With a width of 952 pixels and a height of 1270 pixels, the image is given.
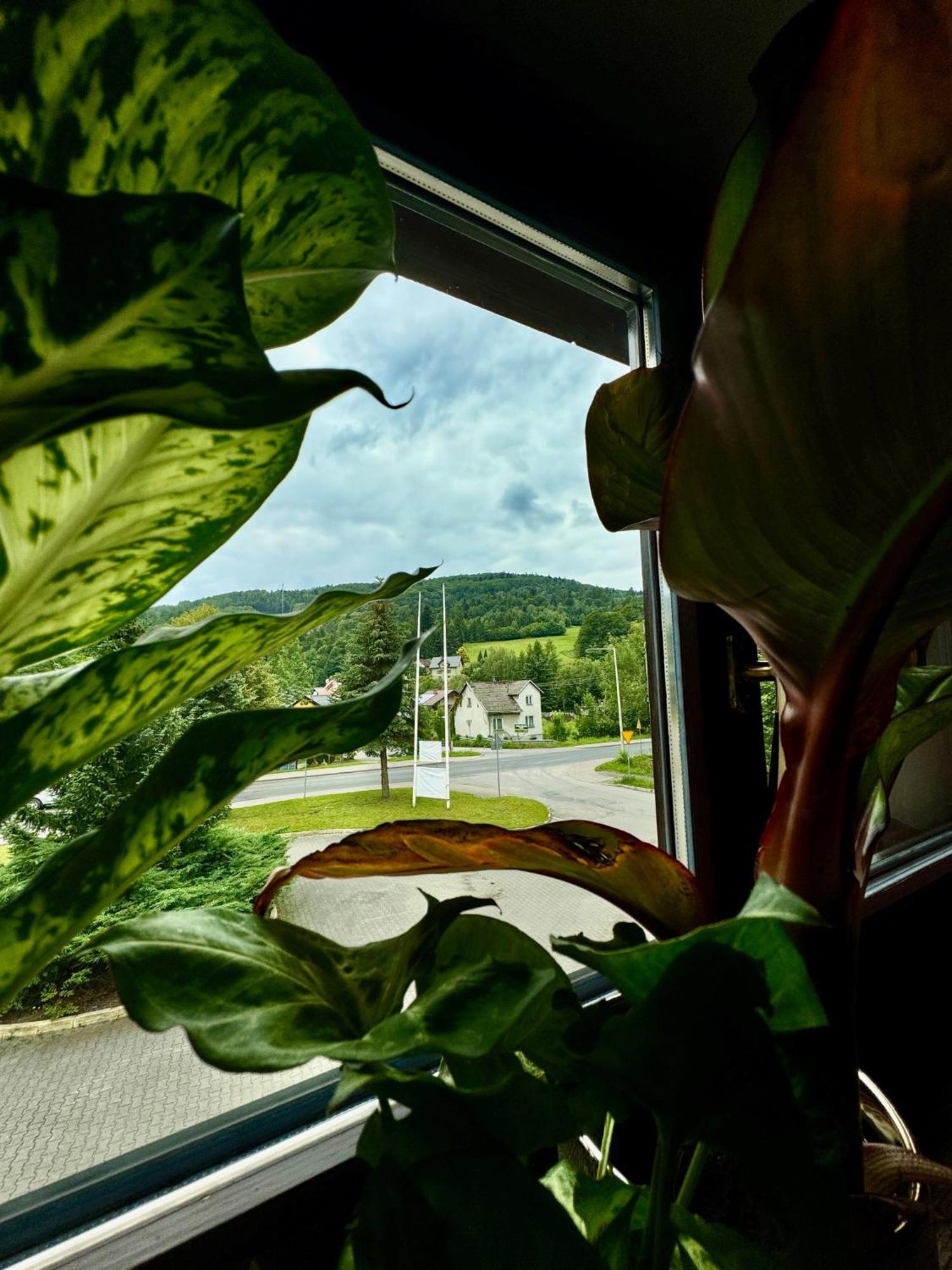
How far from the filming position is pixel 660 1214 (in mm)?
263

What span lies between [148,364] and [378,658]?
2.22 ft

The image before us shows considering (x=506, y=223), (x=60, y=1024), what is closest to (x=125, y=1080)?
(x=60, y=1024)

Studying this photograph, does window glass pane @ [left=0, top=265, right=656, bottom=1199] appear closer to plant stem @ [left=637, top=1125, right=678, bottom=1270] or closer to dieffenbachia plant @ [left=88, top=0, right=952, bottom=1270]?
dieffenbachia plant @ [left=88, top=0, right=952, bottom=1270]

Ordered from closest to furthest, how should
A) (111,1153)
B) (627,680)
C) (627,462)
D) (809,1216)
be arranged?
(809,1216), (627,462), (111,1153), (627,680)

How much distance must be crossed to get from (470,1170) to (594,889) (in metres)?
0.18

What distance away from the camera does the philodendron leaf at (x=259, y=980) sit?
10.0 inches

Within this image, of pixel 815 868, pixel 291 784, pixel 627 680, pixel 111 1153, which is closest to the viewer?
pixel 815 868

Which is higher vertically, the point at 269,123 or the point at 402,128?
the point at 402,128

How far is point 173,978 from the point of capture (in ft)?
0.90

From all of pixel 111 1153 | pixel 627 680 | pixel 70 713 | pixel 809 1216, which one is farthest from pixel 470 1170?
pixel 627 680

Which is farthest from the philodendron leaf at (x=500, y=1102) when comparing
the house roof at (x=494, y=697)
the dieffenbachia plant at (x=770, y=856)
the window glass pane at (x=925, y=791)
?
the window glass pane at (x=925, y=791)

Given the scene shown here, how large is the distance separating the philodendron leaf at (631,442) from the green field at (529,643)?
1.49ft

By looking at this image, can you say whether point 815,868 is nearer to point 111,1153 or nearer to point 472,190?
point 111,1153

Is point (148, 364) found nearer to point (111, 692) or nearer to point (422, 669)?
point (111, 692)
